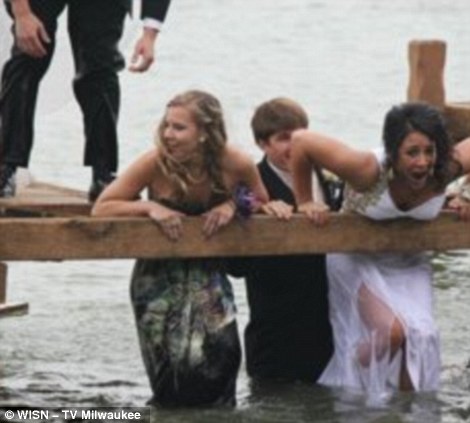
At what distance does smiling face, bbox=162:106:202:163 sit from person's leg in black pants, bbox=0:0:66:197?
113cm

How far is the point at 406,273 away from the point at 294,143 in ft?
3.00

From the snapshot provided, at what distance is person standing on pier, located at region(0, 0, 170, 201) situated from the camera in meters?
11.4

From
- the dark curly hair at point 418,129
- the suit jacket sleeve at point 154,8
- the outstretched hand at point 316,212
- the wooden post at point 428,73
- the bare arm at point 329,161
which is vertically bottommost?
the outstretched hand at point 316,212

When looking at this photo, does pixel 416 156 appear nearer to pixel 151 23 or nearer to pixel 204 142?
pixel 204 142

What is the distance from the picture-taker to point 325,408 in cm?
1104

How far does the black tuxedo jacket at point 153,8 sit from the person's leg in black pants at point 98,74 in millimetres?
81

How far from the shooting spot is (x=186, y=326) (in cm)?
1056

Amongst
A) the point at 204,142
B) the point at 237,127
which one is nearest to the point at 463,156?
the point at 204,142

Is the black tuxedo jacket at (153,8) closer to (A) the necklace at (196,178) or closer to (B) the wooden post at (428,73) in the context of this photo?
(A) the necklace at (196,178)

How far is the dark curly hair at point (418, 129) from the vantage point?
10.6 metres

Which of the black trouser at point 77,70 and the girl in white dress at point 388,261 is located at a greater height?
the black trouser at point 77,70

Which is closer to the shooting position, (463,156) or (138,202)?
(138,202)

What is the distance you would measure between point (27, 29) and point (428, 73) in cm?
220

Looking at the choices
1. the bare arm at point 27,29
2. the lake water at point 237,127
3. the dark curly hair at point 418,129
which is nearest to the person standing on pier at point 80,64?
the bare arm at point 27,29
